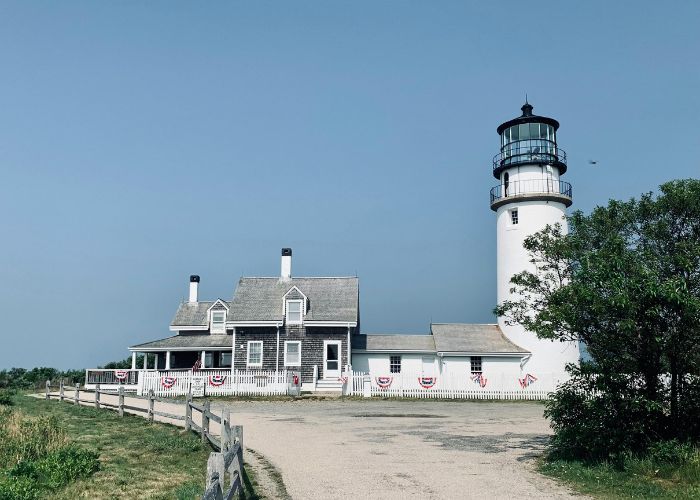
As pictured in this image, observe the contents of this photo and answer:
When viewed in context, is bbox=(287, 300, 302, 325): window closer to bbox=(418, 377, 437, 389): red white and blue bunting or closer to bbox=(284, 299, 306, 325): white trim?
bbox=(284, 299, 306, 325): white trim

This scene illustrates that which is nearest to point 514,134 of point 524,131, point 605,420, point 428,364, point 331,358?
point 524,131

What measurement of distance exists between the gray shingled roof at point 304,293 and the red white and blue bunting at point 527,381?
359 inches

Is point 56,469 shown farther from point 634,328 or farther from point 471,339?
point 471,339

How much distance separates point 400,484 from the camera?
11531 mm

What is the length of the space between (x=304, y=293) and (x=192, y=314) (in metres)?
7.96

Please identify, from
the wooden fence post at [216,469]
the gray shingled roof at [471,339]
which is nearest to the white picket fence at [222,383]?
the gray shingled roof at [471,339]

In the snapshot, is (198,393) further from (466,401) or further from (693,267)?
(693,267)

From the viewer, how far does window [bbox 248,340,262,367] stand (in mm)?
36656

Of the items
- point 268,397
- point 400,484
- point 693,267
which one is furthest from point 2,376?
point 693,267

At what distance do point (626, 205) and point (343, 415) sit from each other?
13831 millimetres

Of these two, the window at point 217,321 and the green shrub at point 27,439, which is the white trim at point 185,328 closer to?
the window at point 217,321

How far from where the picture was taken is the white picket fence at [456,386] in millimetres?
33750

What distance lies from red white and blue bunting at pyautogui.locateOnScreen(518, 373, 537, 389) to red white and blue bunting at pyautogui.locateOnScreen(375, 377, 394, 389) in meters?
6.55

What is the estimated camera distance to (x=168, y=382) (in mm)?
33844
